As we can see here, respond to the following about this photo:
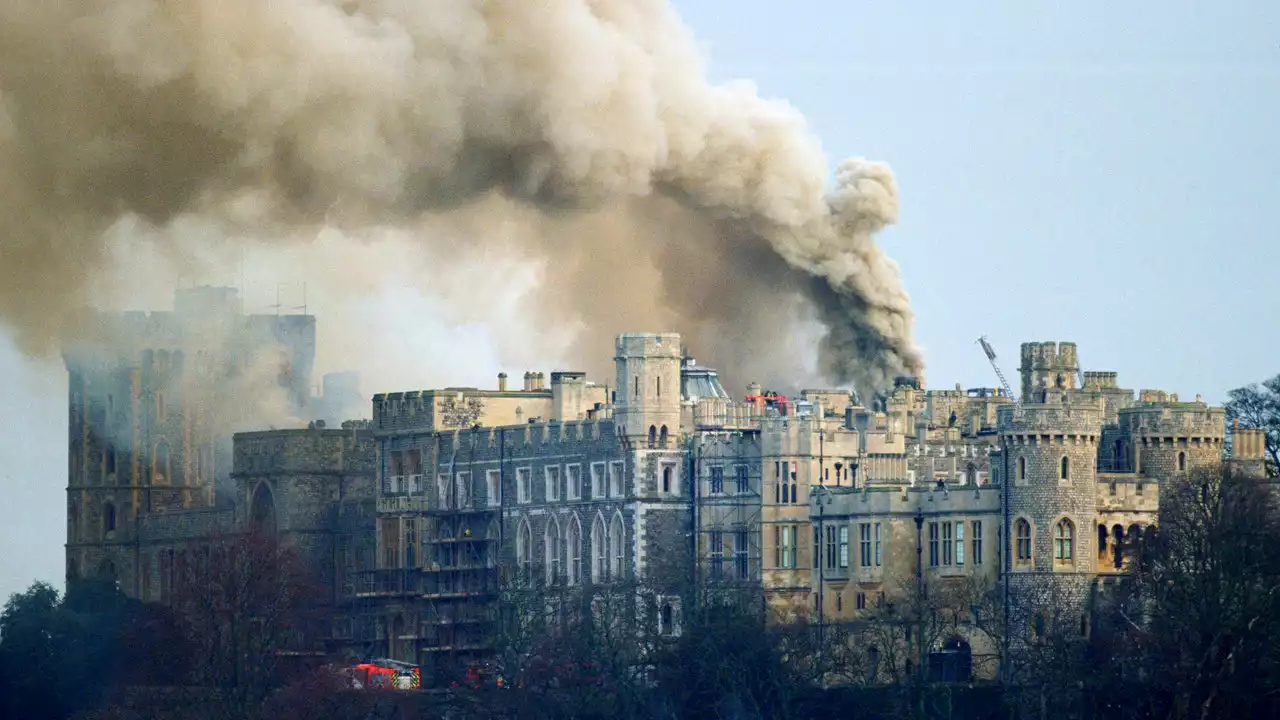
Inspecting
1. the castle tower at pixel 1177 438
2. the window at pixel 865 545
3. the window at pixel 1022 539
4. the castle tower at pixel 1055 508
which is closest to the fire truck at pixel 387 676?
the window at pixel 865 545

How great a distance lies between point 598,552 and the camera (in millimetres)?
138000

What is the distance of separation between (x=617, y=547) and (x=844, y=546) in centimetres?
953

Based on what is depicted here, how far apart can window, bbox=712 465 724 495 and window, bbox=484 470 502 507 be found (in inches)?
443

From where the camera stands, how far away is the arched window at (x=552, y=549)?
140125 millimetres

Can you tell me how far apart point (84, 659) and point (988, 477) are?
97.5ft

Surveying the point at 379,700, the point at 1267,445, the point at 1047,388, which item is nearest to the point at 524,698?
the point at 379,700

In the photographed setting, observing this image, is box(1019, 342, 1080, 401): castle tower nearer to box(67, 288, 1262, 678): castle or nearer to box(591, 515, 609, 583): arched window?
box(67, 288, 1262, 678): castle

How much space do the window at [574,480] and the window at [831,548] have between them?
1117 centimetres

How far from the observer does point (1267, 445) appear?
14175 centimetres

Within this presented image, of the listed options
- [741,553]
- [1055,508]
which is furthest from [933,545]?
[741,553]

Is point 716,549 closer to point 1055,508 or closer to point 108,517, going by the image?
point 1055,508

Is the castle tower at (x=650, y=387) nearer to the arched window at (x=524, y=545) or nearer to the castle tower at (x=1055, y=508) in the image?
the arched window at (x=524, y=545)

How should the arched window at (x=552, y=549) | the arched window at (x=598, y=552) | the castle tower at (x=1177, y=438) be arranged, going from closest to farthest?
the castle tower at (x=1177, y=438), the arched window at (x=598, y=552), the arched window at (x=552, y=549)

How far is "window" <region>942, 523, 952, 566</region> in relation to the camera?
12638cm
